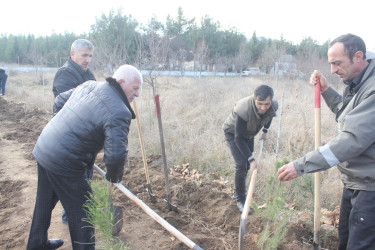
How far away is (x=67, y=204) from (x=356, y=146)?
7.99 ft

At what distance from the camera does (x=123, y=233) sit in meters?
3.45

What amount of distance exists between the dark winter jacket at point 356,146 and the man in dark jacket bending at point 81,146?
5.04 ft

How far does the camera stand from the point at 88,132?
237 cm

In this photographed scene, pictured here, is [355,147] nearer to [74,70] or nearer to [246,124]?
[246,124]

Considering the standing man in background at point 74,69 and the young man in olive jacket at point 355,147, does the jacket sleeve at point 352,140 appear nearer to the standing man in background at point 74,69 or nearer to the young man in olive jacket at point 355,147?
the young man in olive jacket at point 355,147

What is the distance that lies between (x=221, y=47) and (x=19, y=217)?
34.9 m

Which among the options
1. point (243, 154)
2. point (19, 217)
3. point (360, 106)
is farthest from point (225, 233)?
point (19, 217)

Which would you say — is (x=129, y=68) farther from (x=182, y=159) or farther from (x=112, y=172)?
(x=182, y=159)

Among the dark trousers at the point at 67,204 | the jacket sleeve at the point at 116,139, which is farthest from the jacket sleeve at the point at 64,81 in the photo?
the jacket sleeve at the point at 116,139

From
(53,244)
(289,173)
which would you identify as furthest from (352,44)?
(53,244)

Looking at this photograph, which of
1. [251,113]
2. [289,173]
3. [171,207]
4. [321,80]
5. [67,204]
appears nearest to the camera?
[289,173]

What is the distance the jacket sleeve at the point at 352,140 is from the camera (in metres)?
1.95

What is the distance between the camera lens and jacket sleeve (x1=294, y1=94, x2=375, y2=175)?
6.38 feet

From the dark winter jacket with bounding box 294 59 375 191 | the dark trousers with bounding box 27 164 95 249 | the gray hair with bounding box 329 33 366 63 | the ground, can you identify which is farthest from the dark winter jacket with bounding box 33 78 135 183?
the gray hair with bounding box 329 33 366 63
